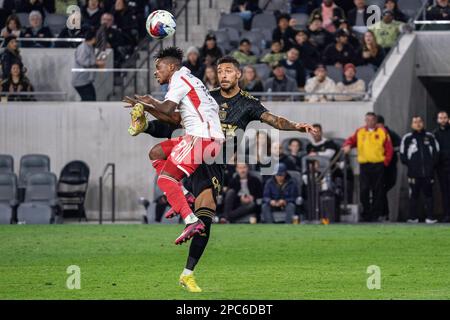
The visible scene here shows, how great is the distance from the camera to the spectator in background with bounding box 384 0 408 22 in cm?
2828

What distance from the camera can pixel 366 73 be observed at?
27953 mm

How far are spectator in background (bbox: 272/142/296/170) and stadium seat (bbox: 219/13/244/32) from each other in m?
5.23

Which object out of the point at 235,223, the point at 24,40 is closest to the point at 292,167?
the point at 235,223

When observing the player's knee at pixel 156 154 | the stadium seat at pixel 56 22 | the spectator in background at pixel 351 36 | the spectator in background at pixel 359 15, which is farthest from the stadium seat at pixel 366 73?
the player's knee at pixel 156 154

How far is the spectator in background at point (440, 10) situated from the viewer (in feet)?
92.8

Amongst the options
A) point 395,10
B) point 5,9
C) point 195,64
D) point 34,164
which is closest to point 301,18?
point 395,10

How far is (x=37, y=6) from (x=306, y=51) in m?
6.81

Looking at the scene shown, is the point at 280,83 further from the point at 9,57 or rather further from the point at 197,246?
the point at 197,246

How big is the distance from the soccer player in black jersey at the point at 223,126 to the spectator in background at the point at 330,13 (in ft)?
A: 47.0

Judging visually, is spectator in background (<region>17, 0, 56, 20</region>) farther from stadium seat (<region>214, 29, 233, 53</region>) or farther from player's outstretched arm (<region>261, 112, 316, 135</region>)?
player's outstretched arm (<region>261, 112, 316, 135</region>)

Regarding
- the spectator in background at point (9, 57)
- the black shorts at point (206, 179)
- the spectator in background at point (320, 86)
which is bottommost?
the black shorts at point (206, 179)

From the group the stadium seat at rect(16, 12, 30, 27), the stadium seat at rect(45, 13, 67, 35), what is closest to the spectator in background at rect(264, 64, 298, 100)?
the stadium seat at rect(45, 13, 67, 35)

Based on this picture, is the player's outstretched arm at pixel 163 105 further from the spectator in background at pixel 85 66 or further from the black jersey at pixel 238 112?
the spectator in background at pixel 85 66

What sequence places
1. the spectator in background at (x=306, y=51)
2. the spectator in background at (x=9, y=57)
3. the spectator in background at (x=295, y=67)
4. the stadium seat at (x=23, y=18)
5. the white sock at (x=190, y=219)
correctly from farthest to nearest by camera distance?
1. the stadium seat at (x=23, y=18)
2. the spectator in background at (x=306, y=51)
3. the spectator in background at (x=295, y=67)
4. the spectator in background at (x=9, y=57)
5. the white sock at (x=190, y=219)
